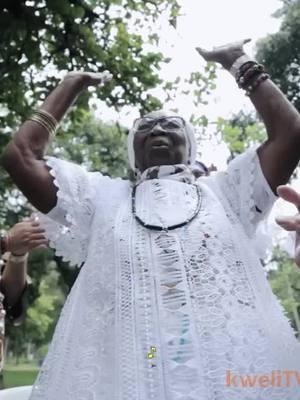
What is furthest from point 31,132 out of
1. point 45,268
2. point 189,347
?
point 45,268

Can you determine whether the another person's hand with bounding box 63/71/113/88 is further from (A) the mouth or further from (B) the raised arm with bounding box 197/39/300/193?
(B) the raised arm with bounding box 197/39/300/193

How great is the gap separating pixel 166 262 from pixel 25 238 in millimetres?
868

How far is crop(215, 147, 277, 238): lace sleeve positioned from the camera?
6.57 ft

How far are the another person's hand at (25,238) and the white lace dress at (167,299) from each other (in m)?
0.24

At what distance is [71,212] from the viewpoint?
2088mm

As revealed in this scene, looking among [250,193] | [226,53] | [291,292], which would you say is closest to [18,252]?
[250,193]

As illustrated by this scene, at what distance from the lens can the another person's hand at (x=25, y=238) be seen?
2418mm

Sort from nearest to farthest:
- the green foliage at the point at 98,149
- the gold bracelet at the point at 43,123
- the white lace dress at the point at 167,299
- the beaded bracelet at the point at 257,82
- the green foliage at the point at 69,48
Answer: the white lace dress at the point at 167,299 → the beaded bracelet at the point at 257,82 → the gold bracelet at the point at 43,123 → the green foliage at the point at 69,48 → the green foliage at the point at 98,149

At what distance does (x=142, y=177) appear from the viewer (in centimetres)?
229

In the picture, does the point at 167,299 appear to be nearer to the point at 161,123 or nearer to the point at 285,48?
the point at 161,123

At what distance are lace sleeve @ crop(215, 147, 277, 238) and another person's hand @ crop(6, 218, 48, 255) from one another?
33.4 inches

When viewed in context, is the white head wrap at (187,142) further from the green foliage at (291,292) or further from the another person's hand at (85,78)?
the green foliage at (291,292)

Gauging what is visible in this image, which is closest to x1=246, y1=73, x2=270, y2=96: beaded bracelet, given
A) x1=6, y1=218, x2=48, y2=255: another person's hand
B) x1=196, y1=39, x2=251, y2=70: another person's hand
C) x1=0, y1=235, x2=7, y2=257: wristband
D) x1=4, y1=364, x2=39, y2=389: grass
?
x1=196, y1=39, x2=251, y2=70: another person's hand

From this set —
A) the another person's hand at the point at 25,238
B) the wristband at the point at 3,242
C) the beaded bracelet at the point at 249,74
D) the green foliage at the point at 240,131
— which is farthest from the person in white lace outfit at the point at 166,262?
the green foliage at the point at 240,131
